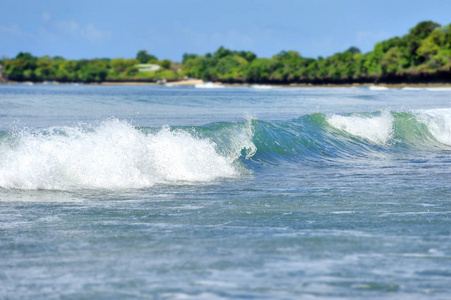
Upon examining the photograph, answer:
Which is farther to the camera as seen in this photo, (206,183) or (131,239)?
(206,183)

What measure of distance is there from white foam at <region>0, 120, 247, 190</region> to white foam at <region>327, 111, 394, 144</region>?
27.7ft

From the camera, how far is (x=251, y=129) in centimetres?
1920

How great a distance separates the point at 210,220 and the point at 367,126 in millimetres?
14874

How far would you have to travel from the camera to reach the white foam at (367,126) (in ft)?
71.7

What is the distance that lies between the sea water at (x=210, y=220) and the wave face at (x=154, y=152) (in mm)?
39

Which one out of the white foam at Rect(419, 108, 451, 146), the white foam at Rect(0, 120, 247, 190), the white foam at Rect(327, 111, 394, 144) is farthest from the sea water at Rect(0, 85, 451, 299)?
the white foam at Rect(419, 108, 451, 146)

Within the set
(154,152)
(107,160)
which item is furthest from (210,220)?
(154,152)

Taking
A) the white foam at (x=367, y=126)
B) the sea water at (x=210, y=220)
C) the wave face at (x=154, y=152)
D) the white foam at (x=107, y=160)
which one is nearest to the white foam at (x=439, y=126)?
the white foam at (x=367, y=126)

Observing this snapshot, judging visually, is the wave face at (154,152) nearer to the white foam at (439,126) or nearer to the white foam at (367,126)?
the white foam at (367,126)

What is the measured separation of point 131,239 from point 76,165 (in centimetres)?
503

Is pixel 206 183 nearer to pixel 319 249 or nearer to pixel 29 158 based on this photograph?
pixel 29 158

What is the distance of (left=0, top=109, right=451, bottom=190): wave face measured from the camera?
11.9 m

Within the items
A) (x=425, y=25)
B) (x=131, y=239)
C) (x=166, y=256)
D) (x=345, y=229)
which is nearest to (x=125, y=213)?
(x=131, y=239)

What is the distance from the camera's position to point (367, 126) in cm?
2239
